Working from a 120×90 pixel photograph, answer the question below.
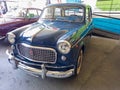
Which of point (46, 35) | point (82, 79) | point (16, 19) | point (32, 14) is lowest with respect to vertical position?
point (82, 79)

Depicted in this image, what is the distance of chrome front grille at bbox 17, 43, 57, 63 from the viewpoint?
2.40 m

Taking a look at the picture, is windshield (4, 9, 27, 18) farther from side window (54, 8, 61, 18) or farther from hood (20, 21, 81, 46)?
hood (20, 21, 81, 46)

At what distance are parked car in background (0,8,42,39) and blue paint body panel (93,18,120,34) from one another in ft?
10.4

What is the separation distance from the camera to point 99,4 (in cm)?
750

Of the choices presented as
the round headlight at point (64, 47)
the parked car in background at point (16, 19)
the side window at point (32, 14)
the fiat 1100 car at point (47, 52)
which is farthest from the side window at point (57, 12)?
the side window at point (32, 14)

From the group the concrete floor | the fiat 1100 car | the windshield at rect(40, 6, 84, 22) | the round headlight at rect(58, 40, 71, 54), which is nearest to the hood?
the fiat 1100 car

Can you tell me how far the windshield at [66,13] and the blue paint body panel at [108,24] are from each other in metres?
3.71

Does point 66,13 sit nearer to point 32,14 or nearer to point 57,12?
point 57,12

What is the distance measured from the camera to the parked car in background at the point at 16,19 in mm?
4465

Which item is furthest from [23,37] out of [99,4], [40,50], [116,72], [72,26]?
[99,4]

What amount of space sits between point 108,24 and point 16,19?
435cm

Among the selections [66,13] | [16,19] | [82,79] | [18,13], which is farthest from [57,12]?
[18,13]

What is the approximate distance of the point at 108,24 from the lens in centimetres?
676

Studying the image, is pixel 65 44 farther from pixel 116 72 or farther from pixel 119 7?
pixel 119 7
